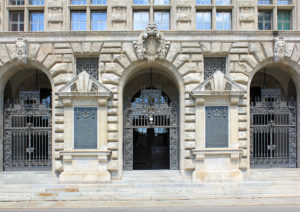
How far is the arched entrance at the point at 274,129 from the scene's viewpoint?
1447 centimetres

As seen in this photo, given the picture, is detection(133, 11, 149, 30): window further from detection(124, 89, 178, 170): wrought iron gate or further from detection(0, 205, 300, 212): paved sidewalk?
detection(0, 205, 300, 212): paved sidewalk

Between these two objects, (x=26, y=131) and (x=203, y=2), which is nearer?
(x=203, y=2)

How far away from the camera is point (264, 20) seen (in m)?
14.3

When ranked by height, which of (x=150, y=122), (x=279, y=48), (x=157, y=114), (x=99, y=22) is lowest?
(x=150, y=122)

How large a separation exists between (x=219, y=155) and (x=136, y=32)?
7078 mm

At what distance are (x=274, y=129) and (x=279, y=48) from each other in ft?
14.0

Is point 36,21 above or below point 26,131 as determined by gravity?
above

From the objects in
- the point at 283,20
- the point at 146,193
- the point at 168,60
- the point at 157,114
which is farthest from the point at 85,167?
the point at 283,20

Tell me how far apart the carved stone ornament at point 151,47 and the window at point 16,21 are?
6.15m

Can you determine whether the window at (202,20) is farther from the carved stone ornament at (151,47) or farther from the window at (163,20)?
the carved stone ornament at (151,47)

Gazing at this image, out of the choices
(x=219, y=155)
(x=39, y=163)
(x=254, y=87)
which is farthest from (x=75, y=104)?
(x=254, y=87)

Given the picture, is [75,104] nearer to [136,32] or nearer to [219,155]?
[136,32]

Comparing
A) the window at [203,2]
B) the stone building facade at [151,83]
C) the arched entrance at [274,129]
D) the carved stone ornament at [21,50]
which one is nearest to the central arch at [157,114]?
the stone building facade at [151,83]

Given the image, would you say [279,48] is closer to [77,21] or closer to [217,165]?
[217,165]
